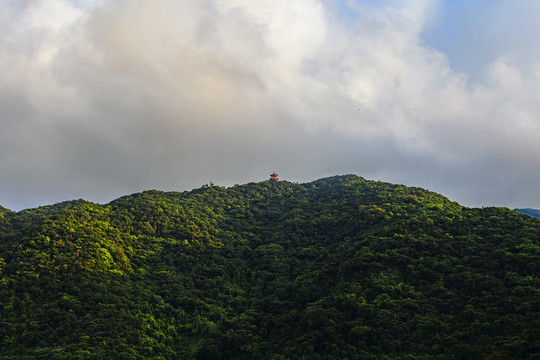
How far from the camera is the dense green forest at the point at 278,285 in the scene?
54094mm

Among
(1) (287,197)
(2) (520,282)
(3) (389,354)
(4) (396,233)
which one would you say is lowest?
(3) (389,354)

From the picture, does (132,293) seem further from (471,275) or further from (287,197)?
(287,197)

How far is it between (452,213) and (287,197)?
61094mm

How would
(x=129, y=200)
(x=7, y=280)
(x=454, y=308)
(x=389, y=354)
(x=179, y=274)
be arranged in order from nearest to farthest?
1. (x=389, y=354)
2. (x=454, y=308)
3. (x=7, y=280)
4. (x=179, y=274)
5. (x=129, y=200)

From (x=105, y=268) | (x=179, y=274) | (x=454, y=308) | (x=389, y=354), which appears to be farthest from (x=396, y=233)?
(x=105, y=268)

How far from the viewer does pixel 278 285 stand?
7731 cm

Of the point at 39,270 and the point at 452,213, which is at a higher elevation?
the point at 452,213

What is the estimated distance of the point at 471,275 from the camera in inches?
2382

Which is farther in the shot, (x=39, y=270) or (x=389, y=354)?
(x=39, y=270)

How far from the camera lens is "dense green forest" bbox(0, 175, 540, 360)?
5409cm

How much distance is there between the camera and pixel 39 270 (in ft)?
228

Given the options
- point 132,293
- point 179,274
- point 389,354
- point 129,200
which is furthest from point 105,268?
point 389,354

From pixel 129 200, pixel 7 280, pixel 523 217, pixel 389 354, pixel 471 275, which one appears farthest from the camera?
pixel 129 200

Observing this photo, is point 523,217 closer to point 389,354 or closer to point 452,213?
point 452,213
